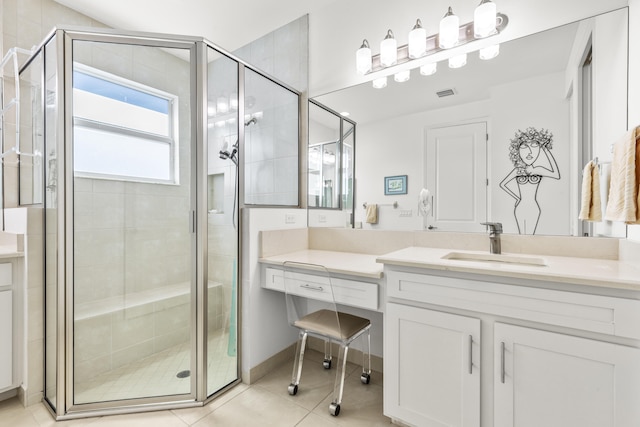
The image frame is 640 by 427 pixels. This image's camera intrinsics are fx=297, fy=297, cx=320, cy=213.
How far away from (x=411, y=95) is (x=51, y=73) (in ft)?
6.99

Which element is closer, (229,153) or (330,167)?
(229,153)

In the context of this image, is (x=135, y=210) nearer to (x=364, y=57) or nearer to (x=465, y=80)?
(x=364, y=57)

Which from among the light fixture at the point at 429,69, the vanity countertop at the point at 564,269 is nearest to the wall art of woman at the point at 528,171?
the vanity countertop at the point at 564,269

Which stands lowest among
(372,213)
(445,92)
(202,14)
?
(372,213)

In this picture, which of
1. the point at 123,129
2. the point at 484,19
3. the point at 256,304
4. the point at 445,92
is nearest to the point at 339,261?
the point at 256,304

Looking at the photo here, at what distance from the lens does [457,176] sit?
1827 millimetres

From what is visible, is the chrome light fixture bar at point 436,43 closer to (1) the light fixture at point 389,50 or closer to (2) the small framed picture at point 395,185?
(1) the light fixture at point 389,50

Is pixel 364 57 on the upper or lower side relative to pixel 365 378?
upper

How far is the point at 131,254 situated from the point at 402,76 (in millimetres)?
2234

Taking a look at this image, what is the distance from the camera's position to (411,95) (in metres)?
1.98

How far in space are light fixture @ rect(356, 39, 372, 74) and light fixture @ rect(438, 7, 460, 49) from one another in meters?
0.48

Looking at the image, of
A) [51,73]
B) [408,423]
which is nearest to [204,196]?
[51,73]

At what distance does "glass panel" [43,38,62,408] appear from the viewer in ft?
5.25

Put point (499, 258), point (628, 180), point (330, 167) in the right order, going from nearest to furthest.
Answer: point (628, 180) → point (499, 258) → point (330, 167)
